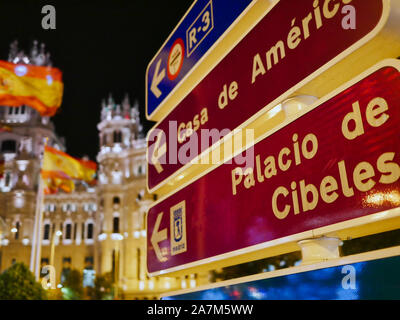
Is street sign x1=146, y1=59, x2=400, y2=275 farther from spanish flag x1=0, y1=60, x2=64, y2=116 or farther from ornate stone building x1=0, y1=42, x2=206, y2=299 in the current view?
ornate stone building x1=0, y1=42, x2=206, y2=299

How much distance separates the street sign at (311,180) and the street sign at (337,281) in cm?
13

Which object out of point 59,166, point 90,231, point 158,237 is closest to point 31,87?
point 59,166

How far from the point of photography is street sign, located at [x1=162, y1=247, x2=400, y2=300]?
129cm

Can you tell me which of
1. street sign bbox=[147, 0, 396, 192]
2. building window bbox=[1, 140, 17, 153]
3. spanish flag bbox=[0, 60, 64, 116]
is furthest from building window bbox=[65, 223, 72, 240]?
street sign bbox=[147, 0, 396, 192]

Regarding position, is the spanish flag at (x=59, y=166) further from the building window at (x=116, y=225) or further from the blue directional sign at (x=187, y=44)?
the building window at (x=116, y=225)

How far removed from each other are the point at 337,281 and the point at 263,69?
1.14m

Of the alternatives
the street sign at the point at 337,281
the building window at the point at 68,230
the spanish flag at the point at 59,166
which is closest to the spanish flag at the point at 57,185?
the spanish flag at the point at 59,166

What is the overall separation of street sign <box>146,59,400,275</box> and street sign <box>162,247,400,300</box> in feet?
0.44

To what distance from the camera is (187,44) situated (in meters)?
3.00

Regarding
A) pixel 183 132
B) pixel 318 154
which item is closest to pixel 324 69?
pixel 318 154

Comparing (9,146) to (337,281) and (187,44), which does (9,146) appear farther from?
(337,281)

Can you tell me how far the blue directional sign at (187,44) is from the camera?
8.46 ft

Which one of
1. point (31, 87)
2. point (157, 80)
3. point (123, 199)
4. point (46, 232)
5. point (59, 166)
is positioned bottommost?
point (157, 80)
